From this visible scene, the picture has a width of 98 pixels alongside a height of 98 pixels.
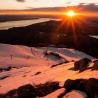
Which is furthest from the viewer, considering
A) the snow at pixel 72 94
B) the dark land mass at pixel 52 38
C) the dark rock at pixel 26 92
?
the dark land mass at pixel 52 38

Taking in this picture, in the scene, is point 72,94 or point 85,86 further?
point 85,86

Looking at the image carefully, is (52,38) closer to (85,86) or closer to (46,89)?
(46,89)

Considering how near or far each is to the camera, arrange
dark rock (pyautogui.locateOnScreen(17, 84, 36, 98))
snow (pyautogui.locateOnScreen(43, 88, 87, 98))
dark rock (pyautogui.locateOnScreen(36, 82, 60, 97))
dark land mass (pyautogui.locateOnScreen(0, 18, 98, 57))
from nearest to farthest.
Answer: snow (pyautogui.locateOnScreen(43, 88, 87, 98)), dark rock (pyautogui.locateOnScreen(17, 84, 36, 98)), dark rock (pyautogui.locateOnScreen(36, 82, 60, 97)), dark land mass (pyautogui.locateOnScreen(0, 18, 98, 57))

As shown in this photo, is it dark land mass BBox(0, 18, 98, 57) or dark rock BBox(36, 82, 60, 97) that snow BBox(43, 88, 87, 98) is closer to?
dark rock BBox(36, 82, 60, 97)

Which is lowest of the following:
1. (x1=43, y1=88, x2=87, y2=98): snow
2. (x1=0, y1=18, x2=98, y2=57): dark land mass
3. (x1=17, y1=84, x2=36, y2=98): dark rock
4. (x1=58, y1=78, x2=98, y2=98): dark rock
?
(x1=0, y1=18, x2=98, y2=57): dark land mass

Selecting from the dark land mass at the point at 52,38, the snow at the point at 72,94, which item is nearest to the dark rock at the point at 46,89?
the snow at the point at 72,94

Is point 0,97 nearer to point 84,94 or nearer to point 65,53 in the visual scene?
point 84,94

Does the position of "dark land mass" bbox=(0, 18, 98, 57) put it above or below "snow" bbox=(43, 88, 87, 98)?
below

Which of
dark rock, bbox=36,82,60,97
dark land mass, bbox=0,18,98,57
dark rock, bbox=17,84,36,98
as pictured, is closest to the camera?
dark rock, bbox=17,84,36,98

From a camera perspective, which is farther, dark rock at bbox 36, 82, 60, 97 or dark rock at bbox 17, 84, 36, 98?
dark rock at bbox 36, 82, 60, 97

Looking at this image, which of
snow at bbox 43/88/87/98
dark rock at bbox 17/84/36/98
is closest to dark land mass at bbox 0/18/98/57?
dark rock at bbox 17/84/36/98

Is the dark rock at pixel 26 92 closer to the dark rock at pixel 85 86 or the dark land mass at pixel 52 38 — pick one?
the dark rock at pixel 85 86

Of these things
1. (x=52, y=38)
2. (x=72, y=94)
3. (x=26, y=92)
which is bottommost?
(x=52, y=38)

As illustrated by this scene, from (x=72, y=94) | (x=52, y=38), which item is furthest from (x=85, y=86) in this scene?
(x=52, y=38)
